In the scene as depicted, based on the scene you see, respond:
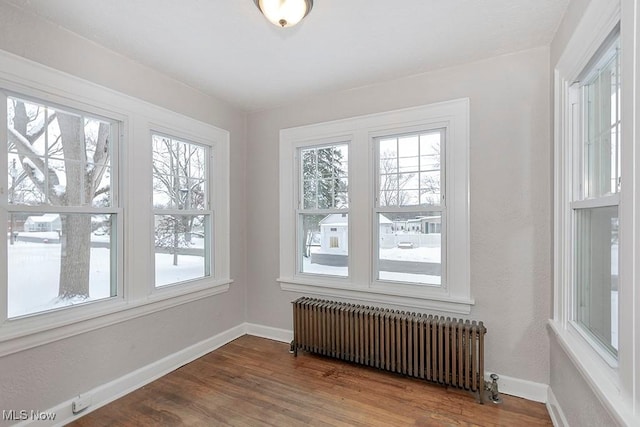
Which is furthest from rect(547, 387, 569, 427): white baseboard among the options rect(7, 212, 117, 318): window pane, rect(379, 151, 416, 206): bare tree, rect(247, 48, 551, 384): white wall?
rect(7, 212, 117, 318): window pane

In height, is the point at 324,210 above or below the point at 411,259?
above

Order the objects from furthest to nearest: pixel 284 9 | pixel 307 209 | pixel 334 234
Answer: pixel 307 209
pixel 334 234
pixel 284 9

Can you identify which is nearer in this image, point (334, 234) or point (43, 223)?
point (43, 223)

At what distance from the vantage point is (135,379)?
2.50 m

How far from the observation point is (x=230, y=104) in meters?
3.48

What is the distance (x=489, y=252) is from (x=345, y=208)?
1355 millimetres

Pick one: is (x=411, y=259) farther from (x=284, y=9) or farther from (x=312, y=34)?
(x=284, y=9)

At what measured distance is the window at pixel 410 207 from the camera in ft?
9.02

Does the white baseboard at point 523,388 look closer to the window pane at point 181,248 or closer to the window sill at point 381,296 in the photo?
the window sill at point 381,296

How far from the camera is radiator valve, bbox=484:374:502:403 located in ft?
7.56

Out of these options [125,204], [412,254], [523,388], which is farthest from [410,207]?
[125,204]

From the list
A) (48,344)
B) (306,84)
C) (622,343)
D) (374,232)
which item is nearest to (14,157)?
(48,344)

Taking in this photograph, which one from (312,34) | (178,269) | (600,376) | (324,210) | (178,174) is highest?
(312,34)

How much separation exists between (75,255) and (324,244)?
2.15m
